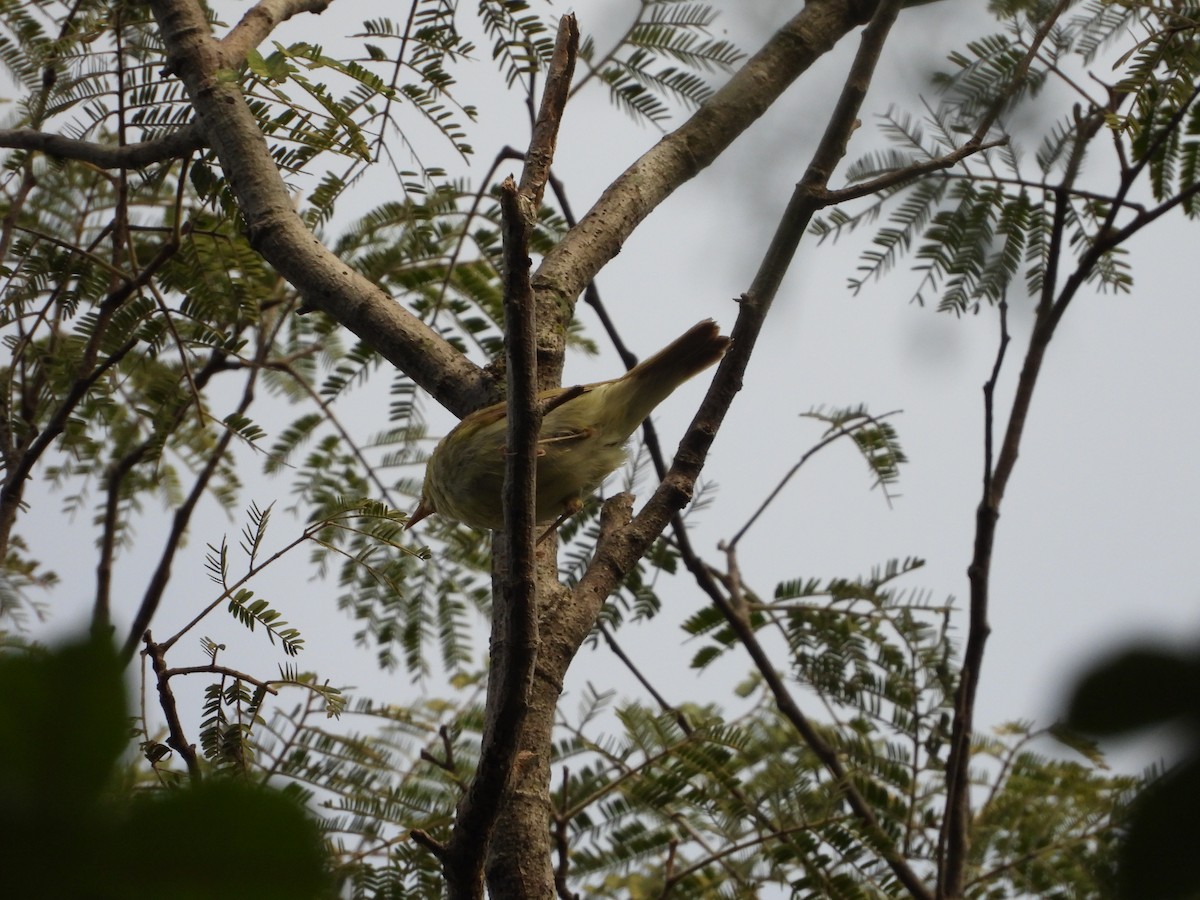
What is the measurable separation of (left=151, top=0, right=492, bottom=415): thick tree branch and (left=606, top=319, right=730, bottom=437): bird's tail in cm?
86

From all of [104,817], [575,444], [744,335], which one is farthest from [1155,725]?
[575,444]

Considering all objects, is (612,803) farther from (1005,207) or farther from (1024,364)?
(1005,207)

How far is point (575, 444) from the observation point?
4027 millimetres

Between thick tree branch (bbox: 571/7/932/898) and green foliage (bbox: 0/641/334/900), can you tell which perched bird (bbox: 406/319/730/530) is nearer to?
thick tree branch (bbox: 571/7/932/898)

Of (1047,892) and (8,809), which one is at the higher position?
(8,809)

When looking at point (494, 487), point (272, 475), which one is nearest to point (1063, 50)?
point (494, 487)

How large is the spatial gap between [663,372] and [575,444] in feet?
1.35

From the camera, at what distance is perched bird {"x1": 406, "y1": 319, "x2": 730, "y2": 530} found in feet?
13.0

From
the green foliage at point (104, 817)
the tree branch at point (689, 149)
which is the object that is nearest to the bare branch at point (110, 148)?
the tree branch at point (689, 149)

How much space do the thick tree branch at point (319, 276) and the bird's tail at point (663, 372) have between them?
86cm

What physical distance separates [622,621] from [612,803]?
2.54 feet

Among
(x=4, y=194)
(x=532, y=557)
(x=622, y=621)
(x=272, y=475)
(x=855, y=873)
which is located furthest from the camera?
(x=272, y=475)

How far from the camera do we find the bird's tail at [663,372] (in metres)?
3.96

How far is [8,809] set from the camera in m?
0.44
